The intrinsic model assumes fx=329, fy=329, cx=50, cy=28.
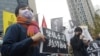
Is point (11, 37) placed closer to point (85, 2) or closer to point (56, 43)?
point (56, 43)

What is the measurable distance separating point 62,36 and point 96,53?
1.65 m

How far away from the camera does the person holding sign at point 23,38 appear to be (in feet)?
9.14

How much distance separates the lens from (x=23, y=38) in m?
2.90

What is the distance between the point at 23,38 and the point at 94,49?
3942 millimetres

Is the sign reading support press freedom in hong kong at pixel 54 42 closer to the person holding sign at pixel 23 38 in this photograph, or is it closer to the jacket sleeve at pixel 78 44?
the jacket sleeve at pixel 78 44

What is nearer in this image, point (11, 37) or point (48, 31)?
point (11, 37)

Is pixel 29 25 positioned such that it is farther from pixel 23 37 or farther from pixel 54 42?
pixel 54 42

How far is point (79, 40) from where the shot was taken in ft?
16.8

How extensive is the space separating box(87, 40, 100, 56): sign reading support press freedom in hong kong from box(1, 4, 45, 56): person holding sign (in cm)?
379

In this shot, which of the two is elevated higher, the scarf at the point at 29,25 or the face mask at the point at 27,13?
the face mask at the point at 27,13

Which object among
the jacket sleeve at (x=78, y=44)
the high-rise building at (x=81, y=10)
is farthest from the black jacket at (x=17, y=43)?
the high-rise building at (x=81, y=10)

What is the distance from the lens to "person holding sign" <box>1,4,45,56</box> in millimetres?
2787

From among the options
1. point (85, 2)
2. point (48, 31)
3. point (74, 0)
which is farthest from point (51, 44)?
point (74, 0)

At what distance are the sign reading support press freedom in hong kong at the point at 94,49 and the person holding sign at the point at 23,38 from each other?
3.79 m
